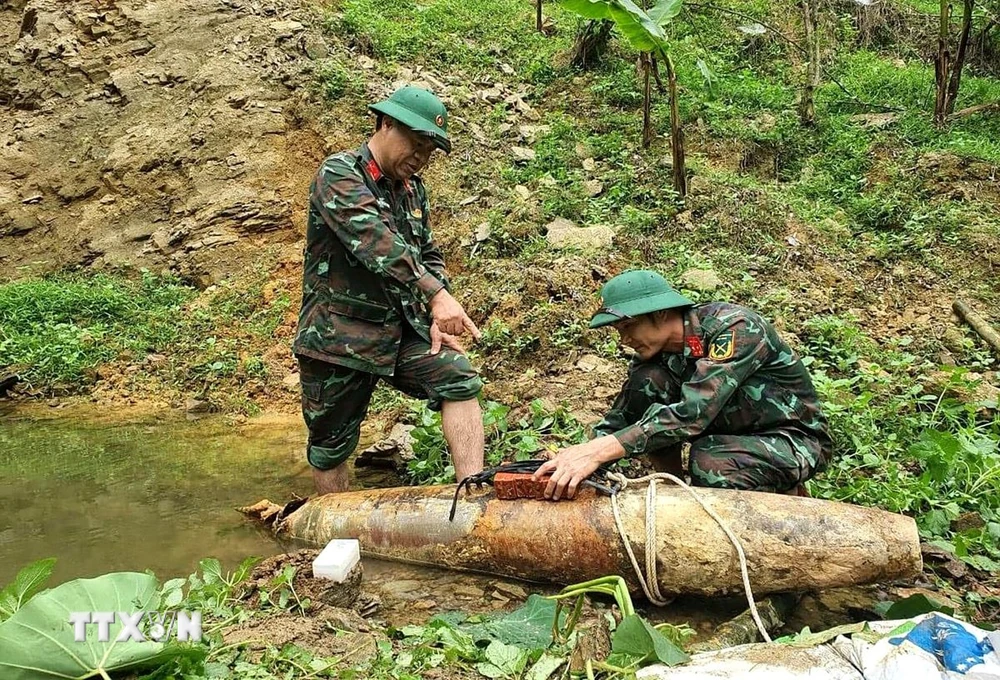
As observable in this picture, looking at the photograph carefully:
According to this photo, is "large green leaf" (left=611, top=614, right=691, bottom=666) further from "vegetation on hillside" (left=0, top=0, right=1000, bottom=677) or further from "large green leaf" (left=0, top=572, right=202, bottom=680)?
"large green leaf" (left=0, top=572, right=202, bottom=680)

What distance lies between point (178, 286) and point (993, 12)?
33.0 ft

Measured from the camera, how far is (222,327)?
6.61 m

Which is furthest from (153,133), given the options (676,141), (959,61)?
(959,61)

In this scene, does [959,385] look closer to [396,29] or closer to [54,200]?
[396,29]

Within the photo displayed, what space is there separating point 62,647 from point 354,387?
183cm

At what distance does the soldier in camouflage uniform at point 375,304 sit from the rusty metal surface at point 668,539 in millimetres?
398

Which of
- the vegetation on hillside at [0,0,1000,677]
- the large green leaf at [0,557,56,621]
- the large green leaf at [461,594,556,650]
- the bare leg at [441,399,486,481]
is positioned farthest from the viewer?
the vegetation on hillside at [0,0,1000,677]

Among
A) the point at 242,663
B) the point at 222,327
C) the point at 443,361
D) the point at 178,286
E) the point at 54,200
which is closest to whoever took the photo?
the point at 242,663

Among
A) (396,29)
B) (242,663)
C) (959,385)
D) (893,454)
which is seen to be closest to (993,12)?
(396,29)

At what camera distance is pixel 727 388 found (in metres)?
2.66

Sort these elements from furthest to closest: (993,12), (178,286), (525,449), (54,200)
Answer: (993,12) → (54,200) → (178,286) → (525,449)

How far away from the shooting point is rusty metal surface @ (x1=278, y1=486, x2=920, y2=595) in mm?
2391

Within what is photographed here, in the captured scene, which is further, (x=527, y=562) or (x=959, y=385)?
(x=959, y=385)

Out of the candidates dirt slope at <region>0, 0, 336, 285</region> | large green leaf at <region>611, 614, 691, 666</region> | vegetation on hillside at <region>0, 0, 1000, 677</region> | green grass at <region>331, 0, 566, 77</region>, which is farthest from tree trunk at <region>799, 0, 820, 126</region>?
large green leaf at <region>611, 614, 691, 666</region>
